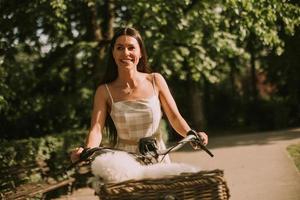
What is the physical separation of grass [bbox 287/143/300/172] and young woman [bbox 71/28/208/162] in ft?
20.9

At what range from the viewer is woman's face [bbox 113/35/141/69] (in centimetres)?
318

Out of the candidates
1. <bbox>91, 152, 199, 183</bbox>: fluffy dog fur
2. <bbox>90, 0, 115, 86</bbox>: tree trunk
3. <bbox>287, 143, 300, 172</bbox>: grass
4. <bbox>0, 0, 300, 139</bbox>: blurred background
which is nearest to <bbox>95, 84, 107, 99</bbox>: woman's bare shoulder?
<bbox>91, 152, 199, 183</bbox>: fluffy dog fur

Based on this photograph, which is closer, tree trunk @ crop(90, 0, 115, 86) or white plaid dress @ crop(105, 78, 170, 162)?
white plaid dress @ crop(105, 78, 170, 162)

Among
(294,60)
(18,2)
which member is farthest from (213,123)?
(18,2)

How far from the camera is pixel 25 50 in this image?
12305 mm

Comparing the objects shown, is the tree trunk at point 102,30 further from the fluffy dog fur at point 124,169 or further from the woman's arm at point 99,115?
the fluffy dog fur at point 124,169

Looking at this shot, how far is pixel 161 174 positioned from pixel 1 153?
21.0 ft

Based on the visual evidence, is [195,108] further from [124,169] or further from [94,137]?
[124,169]

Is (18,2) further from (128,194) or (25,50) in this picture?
(128,194)

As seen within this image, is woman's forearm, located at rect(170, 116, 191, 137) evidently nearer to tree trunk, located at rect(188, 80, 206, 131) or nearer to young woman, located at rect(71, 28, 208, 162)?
young woman, located at rect(71, 28, 208, 162)

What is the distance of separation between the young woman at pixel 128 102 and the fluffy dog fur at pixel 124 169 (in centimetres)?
59

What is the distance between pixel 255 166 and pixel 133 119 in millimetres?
6744

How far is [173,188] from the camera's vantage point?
7.89 ft

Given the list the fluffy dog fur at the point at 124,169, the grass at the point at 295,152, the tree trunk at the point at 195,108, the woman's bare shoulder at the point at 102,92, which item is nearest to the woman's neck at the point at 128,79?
the woman's bare shoulder at the point at 102,92
